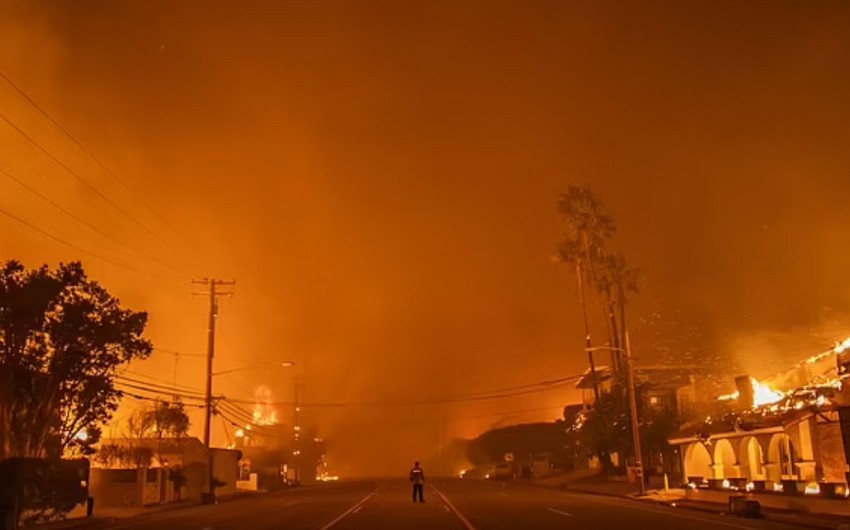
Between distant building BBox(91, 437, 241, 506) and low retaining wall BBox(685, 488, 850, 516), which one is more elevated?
distant building BBox(91, 437, 241, 506)

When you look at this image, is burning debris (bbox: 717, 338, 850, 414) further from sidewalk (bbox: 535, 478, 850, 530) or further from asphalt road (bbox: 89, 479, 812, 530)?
asphalt road (bbox: 89, 479, 812, 530)

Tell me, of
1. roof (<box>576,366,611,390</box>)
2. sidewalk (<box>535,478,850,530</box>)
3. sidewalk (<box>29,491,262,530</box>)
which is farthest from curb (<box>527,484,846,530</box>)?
roof (<box>576,366,611,390</box>)

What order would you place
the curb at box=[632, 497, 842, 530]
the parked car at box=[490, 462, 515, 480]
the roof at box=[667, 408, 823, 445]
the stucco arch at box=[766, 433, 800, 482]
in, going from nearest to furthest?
1. the curb at box=[632, 497, 842, 530]
2. the roof at box=[667, 408, 823, 445]
3. the stucco arch at box=[766, 433, 800, 482]
4. the parked car at box=[490, 462, 515, 480]

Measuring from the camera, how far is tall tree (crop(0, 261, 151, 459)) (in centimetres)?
3042

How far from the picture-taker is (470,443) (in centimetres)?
14075

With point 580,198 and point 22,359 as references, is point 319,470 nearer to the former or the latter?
point 580,198

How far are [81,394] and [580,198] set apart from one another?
133 ft

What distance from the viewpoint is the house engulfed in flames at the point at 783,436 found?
2820 centimetres

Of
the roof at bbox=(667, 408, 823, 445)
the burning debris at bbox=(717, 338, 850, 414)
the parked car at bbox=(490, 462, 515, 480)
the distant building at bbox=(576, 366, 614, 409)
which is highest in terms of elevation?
the distant building at bbox=(576, 366, 614, 409)

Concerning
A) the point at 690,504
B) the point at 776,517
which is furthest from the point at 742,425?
the point at 776,517

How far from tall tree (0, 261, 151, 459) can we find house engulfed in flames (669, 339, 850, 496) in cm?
2634

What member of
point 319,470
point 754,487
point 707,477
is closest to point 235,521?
point 754,487

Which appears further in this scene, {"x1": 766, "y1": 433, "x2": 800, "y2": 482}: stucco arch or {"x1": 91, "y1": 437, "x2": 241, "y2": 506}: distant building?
{"x1": 91, "y1": 437, "x2": 241, "y2": 506}: distant building

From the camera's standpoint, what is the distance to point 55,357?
3145 centimetres
